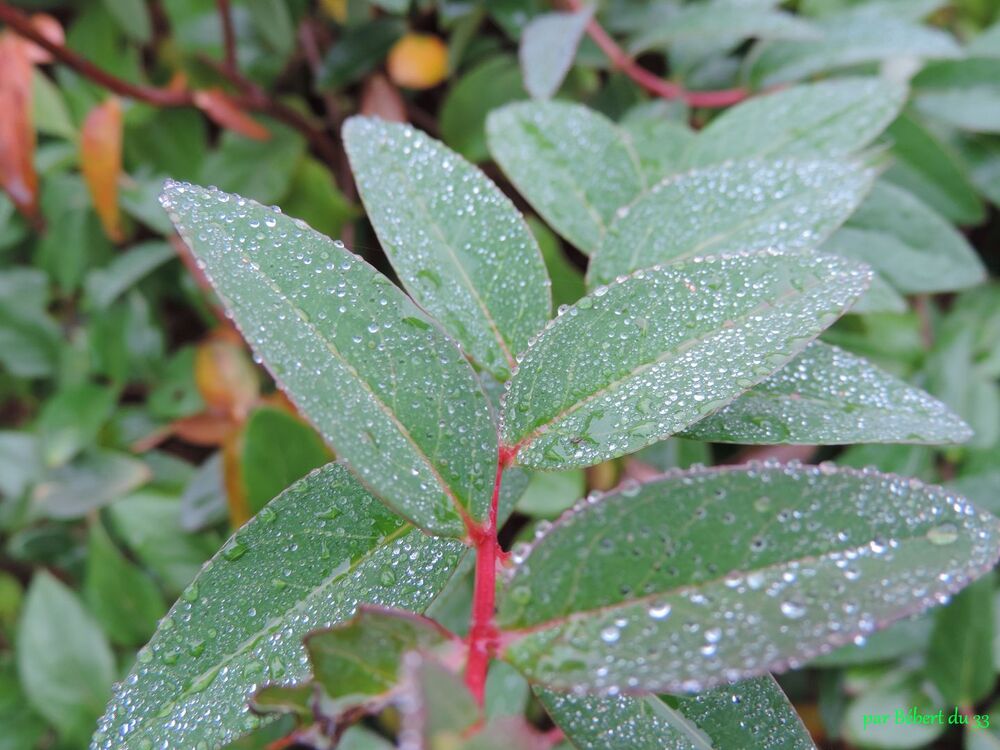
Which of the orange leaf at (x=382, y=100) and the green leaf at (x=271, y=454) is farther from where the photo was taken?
the orange leaf at (x=382, y=100)

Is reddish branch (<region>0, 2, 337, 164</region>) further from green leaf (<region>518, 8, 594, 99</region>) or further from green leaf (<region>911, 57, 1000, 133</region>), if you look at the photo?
green leaf (<region>911, 57, 1000, 133</region>)

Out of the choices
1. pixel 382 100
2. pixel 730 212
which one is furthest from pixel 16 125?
pixel 730 212

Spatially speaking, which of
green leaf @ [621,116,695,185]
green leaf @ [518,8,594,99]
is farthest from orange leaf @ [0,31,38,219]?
green leaf @ [621,116,695,185]

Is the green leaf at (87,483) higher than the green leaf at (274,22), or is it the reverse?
the green leaf at (274,22)

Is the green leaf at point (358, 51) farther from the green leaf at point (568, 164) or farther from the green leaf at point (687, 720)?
the green leaf at point (687, 720)

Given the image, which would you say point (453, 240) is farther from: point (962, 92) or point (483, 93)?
point (962, 92)

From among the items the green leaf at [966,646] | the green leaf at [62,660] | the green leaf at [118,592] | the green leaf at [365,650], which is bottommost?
the green leaf at [966,646]

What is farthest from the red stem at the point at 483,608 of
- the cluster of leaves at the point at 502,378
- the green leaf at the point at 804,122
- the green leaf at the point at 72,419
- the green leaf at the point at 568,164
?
the green leaf at the point at 72,419
